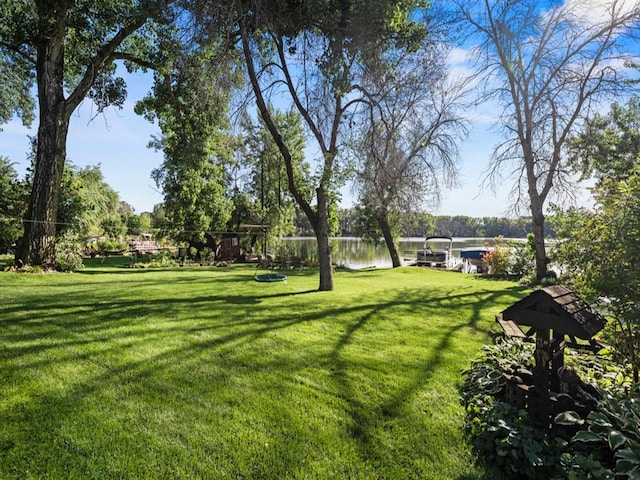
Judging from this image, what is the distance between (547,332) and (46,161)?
1407 centimetres

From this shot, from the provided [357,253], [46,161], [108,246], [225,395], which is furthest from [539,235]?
[108,246]

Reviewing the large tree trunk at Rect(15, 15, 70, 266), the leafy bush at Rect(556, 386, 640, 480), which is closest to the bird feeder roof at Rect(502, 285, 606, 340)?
the leafy bush at Rect(556, 386, 640, 480)

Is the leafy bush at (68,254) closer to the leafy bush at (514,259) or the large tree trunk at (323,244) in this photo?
the large tree trunk at (323,244)

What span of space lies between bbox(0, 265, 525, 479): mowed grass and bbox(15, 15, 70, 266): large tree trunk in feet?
20.4

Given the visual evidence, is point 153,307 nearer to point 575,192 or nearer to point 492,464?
point 492,464

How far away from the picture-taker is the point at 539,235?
1273 centimetres

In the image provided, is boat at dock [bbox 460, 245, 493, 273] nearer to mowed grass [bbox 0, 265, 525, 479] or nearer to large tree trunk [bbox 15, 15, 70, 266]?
mowed grass [bbox 0, 265, 525, 479]

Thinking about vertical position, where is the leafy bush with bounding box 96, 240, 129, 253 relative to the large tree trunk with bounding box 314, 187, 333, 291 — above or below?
below

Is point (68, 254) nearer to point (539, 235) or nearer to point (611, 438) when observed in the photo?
point (611, 438)

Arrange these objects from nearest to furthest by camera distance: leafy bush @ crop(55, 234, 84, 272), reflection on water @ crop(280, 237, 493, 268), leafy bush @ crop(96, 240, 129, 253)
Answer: leafy bush @ crop(55, 234, 84, 272) → reflection on water @ crop(280, 237, 493, 268) → leafy bush @ crop(96, 240, 129, 253)

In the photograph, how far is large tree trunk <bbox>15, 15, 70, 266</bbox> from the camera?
10.5 m

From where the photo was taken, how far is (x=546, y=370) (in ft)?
9.68

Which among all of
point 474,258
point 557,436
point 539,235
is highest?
point 539,235

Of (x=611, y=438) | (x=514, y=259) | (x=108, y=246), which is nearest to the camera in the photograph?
(x=611, y=438)
